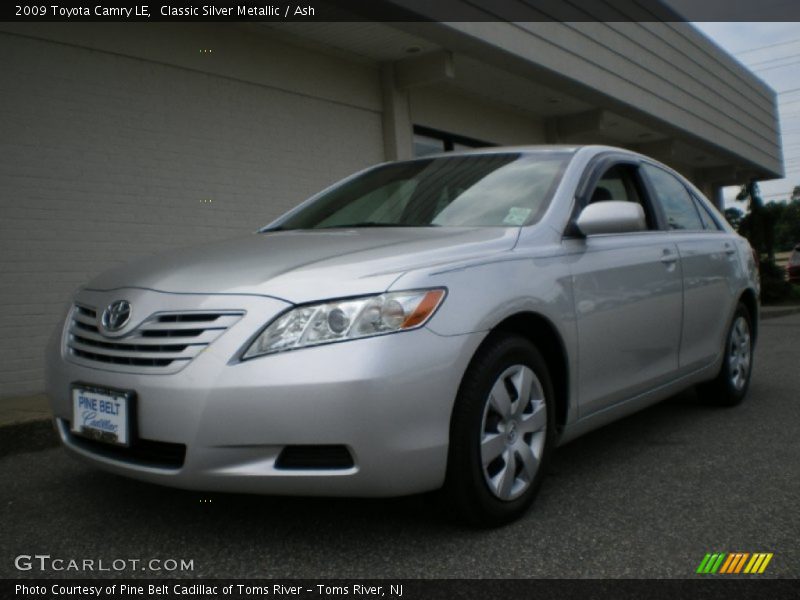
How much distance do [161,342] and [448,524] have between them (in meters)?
1.17

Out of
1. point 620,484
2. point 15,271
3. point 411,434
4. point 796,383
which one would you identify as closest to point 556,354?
point 620,484

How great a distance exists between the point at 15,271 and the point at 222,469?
4.40 m

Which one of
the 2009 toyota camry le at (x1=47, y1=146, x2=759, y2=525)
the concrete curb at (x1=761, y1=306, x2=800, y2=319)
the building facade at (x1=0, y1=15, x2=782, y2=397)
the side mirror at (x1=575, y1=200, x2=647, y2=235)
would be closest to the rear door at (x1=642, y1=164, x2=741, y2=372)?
the 2009 toyota camry le at (x1=47, y1=146, x2=759, y2=525)

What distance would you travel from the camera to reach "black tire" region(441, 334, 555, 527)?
8.71 ft

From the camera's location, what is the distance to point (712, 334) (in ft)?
15.2

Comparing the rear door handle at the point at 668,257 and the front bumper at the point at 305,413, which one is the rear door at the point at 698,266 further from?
the front bumper at the point at 305,413

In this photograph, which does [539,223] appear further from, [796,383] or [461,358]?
[796,383]

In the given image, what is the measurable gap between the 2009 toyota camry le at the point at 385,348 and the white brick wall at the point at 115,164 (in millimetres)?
3467

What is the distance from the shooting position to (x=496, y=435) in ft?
9.20

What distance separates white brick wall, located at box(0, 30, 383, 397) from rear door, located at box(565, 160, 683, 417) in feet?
14.4

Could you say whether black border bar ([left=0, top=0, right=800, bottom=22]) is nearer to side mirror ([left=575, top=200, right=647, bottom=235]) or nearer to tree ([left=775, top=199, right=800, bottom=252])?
side mirror ([left=575, top=200, right=647, bottom=235])

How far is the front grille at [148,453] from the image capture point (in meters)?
2.57

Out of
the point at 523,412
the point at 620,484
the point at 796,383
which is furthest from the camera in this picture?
the point at 796,383

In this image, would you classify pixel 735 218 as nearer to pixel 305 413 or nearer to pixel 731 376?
pixel 731 376
